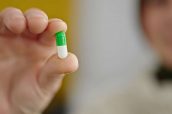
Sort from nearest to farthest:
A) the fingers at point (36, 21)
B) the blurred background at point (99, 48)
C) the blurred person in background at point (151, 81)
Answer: the fingers at point (36, 21)
the blurred person in background at point (151, 81)
the blurred background at point (99, 48)

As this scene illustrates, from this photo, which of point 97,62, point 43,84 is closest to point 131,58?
point 97,62

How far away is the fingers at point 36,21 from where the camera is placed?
1.75ft

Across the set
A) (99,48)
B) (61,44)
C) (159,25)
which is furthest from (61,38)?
(99,48)

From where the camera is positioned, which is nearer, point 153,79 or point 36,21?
point 36,21

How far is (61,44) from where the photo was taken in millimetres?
546

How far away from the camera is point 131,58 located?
1.83 meters

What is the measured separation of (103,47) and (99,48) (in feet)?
0.07

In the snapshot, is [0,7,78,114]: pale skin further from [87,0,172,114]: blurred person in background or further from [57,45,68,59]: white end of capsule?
[87,0,172,114]: blurred person in background

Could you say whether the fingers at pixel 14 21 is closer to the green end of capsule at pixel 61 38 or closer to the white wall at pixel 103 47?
the green end of capsule at pixel 61 38

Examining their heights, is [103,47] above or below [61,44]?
below

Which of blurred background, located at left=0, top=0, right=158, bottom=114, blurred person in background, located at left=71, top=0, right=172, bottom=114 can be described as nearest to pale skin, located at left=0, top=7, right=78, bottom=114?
blurred person in background, located at left=71, top=0, right=172, bottom=114

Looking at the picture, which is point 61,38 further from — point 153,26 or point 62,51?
point 153,26

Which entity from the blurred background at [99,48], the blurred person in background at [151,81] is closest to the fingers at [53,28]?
the blurred person in background at [151,81]

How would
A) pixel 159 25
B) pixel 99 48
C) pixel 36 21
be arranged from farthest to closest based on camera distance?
pixel 99 48, pixel 159 25, pixel 36 21
